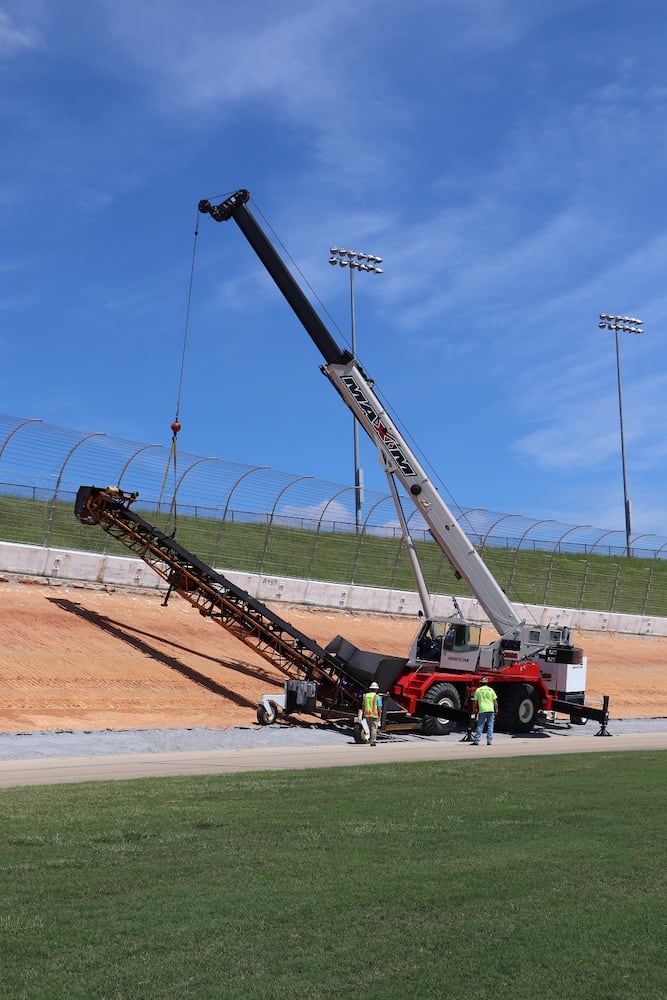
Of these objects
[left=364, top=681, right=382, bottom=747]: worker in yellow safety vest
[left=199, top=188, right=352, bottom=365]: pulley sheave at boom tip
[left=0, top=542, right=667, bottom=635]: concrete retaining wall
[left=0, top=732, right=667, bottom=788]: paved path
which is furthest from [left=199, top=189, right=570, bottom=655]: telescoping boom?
[left=0, top=542, right=667, bottom=635]: concrete retaining wall

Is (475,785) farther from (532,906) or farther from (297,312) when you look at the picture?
(297,312)

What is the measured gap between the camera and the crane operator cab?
24484 millimetres

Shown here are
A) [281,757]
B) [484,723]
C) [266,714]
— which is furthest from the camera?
[266,714]

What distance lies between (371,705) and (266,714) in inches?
111

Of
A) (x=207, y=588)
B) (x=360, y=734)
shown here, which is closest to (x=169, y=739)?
(x=360, y=734)

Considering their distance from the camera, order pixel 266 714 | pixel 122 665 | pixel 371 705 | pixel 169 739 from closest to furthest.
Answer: pixel 169 739, pixel 371 705, pixel 266 714, pixel 122 665

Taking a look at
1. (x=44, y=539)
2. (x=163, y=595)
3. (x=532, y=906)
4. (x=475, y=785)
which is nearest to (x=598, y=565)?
(x=163, y=595)

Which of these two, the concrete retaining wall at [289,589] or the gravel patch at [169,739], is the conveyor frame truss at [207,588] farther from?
the concrete retaining wall at [289,589]

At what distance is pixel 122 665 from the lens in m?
24.7

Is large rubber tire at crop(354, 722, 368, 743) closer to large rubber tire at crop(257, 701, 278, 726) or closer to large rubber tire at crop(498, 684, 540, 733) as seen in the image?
large rubber tire at crop(257, 701, 278, 726)

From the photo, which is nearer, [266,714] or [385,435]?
[266,714]

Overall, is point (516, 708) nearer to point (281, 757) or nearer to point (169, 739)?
point (281, 757)

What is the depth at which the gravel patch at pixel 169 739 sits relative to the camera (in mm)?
17719

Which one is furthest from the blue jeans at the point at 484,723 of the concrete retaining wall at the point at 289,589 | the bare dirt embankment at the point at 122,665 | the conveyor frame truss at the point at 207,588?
the concrete retaining wall at the point at 289,589
